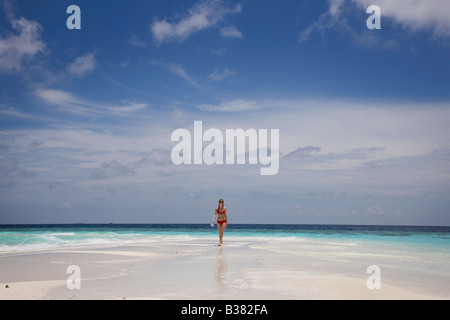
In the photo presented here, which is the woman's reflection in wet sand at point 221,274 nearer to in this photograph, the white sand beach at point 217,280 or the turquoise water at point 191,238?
the white sand beach at point 217,280

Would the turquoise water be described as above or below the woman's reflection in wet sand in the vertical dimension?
below

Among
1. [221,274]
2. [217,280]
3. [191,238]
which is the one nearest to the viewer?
[217,280]

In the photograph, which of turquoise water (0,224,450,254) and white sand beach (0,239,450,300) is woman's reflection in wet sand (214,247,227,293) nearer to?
white sand beach (0,239,450,300)

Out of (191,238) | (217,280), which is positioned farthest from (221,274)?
(191,238)

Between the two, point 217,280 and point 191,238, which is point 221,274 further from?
point 191,238

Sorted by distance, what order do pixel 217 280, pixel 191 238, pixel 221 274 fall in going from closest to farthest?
1. pixel 217 280
2. pixel 221 274
3. pixel 191 238

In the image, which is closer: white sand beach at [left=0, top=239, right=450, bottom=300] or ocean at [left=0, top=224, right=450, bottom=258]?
white sand beach at [left=0, top=239, right=450, bottom=300]

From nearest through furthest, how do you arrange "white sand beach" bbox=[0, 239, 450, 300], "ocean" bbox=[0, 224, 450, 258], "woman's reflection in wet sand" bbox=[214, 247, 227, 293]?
"white sand beach" bbox=[0, 239, 450, 300] → "woman's reflection in wet sand" bbox=[214, 247, 227, 293] → "ocean" bbox=[0, 224, 450, 258]

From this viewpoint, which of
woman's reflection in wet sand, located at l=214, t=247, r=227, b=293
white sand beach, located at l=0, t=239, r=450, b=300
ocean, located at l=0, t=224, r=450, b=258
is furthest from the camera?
ocean, located at l=0, t=224, r=450, b=258

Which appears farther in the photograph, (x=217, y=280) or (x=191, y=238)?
(x=191, y=238)

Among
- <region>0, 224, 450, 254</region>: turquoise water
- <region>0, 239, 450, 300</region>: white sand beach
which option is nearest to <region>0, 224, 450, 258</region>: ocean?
<region>0, 224, 450, 254</region>: turquoise water
